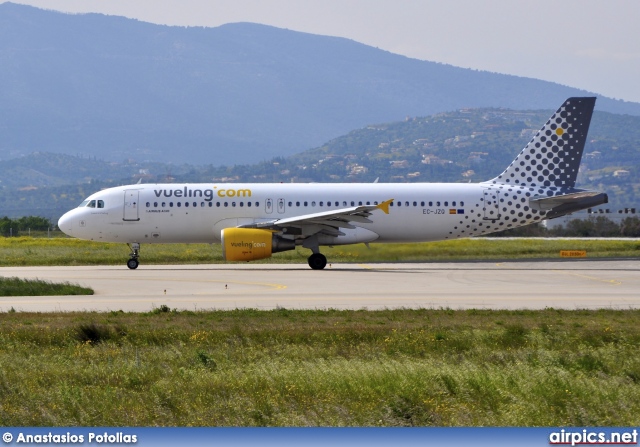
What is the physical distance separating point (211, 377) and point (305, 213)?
28.1 metres

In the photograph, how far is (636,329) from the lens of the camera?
20.1 metres

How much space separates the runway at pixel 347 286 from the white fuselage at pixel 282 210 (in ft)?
4.95

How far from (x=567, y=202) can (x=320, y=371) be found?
3035 centimetres

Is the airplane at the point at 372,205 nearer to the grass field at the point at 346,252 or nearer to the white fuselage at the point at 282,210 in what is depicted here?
the white fuselage at the point at 282,210

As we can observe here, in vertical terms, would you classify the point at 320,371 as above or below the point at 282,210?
below

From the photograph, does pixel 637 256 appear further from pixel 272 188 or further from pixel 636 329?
pixel 636 329

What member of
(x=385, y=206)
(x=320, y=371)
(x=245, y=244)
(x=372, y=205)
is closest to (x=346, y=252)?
(x=372, y=205)

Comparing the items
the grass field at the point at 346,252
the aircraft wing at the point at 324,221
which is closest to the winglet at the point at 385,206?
the aircraft wing at the point at 324,221

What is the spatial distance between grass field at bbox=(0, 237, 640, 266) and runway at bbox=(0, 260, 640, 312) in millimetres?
885

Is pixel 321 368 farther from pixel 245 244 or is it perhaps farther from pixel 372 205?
pixel 372 205

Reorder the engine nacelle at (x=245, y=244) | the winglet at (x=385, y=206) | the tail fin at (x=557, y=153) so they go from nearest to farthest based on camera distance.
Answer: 1. the engine nacelle at (x=245, y=244)
2. the winglet at (x=385, y=206)
3. the tail fin at (x=557, y=153)

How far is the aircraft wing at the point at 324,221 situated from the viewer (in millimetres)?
39438

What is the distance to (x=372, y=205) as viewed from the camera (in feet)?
136

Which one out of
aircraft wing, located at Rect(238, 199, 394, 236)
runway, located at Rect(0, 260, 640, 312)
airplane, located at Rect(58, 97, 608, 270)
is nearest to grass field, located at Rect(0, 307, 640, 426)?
runway, located at Rect(0, 260, 640, 312)
